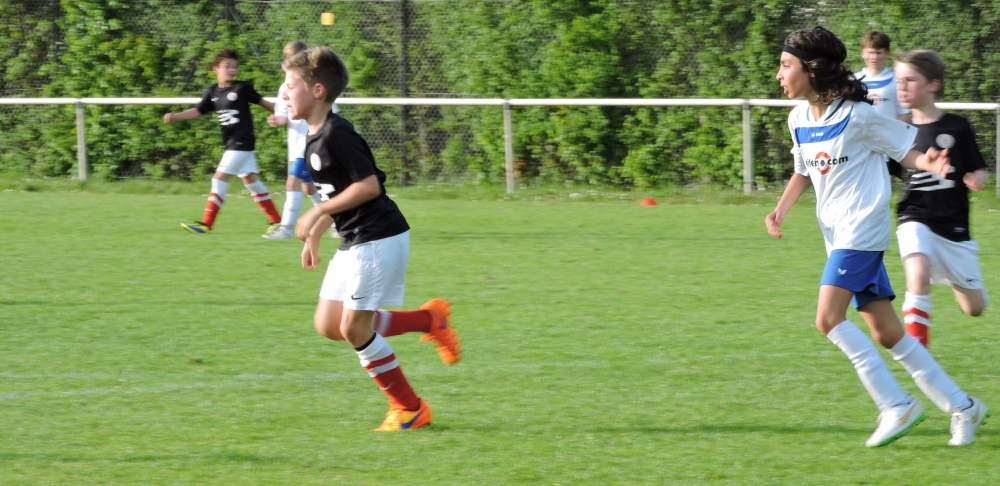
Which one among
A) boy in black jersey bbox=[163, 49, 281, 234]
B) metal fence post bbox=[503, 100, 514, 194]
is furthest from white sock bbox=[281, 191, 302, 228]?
metal fence post bbox=[503, 100, 514, 194]

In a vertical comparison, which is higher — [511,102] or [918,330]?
[511,102]

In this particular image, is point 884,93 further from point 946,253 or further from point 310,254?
point 310,254

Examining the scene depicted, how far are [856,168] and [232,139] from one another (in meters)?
7.97

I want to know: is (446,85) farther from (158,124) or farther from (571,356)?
(571,356)

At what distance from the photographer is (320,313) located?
16.5ft

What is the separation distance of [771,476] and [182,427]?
2479mm

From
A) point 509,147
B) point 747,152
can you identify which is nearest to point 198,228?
point 509,147

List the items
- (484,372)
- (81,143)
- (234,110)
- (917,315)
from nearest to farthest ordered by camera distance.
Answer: (917,315), (484,372), (234,110), (81,143)

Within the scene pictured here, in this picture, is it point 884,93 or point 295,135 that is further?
point 295,135

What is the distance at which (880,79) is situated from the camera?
8664 millimetres

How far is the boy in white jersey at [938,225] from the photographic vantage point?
19.1ft

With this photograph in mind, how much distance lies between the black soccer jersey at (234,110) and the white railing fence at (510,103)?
3909 millimetres

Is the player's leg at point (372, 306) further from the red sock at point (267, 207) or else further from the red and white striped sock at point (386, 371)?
the red sock at point (267, 207)

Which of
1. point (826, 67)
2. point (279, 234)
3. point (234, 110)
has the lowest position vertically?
point (279, 234)
